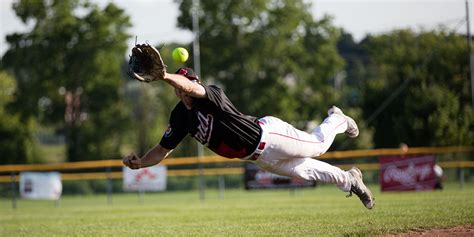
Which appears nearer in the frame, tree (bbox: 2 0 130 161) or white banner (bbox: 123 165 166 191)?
white banner (bbox: 123 165 166 191)

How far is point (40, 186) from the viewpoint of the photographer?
20812 mm

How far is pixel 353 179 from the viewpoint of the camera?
7773 millimetres

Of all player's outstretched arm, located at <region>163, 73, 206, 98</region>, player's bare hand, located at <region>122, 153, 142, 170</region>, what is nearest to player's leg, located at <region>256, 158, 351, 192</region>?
player's outstretched arm, located at <region>163, 73, 206, 98</region>

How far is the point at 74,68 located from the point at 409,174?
26.1m

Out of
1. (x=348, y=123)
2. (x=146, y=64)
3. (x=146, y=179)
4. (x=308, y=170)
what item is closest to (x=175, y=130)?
(x=146, y=64)

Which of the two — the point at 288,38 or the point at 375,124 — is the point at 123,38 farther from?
the point at 375,124

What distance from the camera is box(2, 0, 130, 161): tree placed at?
39.9 m

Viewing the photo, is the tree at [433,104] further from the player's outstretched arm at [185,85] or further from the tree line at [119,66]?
the player's outstretched arm at [185,85]

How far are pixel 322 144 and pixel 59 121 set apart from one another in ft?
123

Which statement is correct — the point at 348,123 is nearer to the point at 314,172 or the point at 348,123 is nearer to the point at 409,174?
the point at 314,172

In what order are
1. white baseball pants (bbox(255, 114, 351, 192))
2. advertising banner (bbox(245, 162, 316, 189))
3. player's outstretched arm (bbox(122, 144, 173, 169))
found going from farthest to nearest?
advertising banner (bbox(245, 162, 316, 189))
player's outstretched arm (bbox(122, 144, 173, 169))
white baseball pants (bbox(255, 114, 351, 192))

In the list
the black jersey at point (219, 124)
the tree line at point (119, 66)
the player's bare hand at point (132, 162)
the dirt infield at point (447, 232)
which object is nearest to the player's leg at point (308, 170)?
the black jersey at point (219, 124)

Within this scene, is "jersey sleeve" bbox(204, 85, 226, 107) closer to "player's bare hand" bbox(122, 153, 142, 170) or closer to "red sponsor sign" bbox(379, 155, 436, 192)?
"player's bare hand" bbox(122, 153, 142, 170)

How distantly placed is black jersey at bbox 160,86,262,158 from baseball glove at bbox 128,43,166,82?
55 centimetres
